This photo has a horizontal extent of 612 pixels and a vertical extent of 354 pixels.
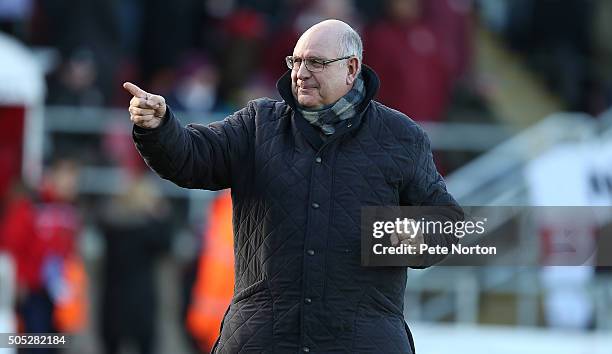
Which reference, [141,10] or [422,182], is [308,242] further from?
[141,10]

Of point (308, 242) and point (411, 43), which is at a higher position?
point (411, 43)

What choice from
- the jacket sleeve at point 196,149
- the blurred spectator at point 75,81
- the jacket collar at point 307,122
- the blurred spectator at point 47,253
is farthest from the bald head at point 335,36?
the blurred spectator at point 75,81

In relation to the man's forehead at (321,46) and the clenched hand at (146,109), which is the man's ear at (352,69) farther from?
the clenched hand at (146,109)

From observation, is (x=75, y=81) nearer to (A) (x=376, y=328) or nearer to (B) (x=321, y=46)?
(B) (x=321, y=46)

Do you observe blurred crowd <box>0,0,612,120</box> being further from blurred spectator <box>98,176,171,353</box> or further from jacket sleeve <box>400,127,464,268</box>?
jacket sleeve <box>400,127,464,268</box>

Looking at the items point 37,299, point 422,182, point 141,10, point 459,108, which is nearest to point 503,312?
point 459,108

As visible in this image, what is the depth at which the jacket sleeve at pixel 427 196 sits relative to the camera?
20.2 feet

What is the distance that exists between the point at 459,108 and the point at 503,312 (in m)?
2.43

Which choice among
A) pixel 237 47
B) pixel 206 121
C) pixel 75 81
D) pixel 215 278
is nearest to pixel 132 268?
pixel 215 278

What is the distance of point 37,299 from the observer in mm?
11875

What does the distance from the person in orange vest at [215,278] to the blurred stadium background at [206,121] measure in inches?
0.7

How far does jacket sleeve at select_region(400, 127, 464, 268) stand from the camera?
20.2 feet

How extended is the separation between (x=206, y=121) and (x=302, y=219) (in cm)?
753

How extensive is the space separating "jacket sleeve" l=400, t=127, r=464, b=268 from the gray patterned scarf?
0.96ft
